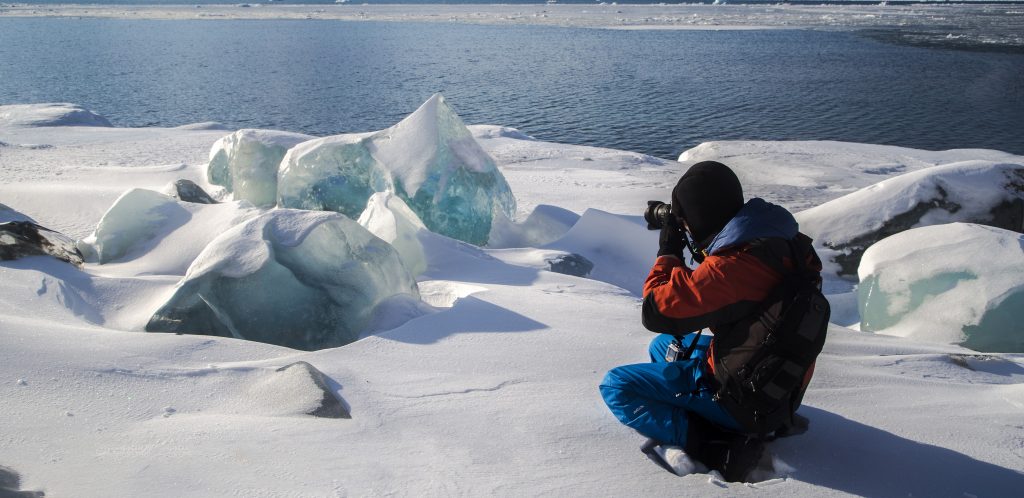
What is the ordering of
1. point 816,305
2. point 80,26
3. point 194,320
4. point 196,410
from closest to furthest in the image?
point 816,305
point 196,410
point 194,320
point 80,26

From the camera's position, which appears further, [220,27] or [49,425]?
[220,27]

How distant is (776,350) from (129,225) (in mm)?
4855

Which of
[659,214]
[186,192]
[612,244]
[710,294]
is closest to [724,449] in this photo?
Answer: [710,294]

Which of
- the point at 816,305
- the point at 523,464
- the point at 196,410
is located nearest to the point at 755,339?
the point at 816,305

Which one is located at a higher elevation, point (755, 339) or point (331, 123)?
point (755, 339)

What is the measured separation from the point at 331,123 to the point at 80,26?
106 ft

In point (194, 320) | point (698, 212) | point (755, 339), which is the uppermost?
point (698, 212)

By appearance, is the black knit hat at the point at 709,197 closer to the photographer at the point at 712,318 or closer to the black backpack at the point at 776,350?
the photographer at the point at 712,318

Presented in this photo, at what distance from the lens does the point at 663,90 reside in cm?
1906

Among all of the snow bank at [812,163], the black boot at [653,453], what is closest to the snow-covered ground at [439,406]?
the black boot at [653,453]

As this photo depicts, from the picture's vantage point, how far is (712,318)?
2.30 metres

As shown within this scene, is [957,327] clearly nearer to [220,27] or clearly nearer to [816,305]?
[816,305]

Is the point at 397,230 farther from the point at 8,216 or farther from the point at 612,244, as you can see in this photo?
the point at 8,216

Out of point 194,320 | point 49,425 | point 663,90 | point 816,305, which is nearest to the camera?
point 816,305
